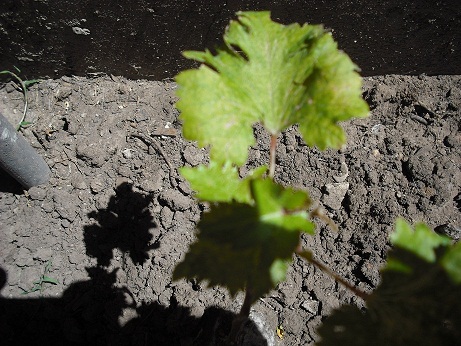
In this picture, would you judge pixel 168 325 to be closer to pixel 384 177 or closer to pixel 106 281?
pixel 106 281

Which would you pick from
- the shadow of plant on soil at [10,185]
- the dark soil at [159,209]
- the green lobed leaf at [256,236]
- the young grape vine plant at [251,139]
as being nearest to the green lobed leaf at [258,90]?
the young grape vine plant at [251,139]

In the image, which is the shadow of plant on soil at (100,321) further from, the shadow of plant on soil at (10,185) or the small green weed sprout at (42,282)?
the shadow of plant on soil at (10,185)

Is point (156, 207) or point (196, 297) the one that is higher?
point (156, 207)

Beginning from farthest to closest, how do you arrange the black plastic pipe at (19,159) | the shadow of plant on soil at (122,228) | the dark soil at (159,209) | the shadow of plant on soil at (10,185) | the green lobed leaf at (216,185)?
1. the shadow of plant on soil at (10,185)
2. the shadow of plant on soil at (122,228)
3. the dark soil at (159,209)
4. the black plastic pipe at (19,159)
5. the green lobed leaf at (216,185)

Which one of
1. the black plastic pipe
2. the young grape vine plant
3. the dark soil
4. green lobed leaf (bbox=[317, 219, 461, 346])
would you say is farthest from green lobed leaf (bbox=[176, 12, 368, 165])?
the black plastic pipe

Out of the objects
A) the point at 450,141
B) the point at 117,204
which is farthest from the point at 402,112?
the point at 117,204

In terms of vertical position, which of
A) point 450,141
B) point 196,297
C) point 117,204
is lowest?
point 196,297

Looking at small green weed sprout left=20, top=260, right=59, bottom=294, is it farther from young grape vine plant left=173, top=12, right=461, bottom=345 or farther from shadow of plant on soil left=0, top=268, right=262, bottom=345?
young grape vine plant left=173, top=12, right=461, bottom=345
